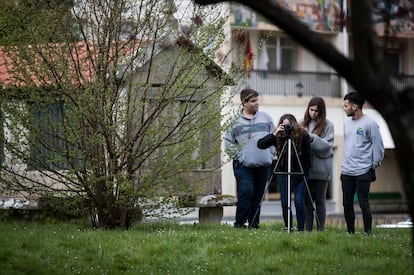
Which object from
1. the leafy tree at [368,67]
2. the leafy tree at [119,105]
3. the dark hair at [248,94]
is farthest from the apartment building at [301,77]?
Result: the leafy tree at [368,67]

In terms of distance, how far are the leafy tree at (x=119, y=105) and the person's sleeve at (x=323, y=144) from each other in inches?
53.5

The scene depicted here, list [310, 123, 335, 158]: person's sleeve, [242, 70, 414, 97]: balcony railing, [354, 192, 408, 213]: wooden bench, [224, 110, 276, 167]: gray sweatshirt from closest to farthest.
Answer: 1. [310, 123, 335, 158]: person's sleeve
2. [224, 110, 276, 167]: gray sweatshirt
3. [242, 70, 414, 97]: balcony railing
4. [354, 192, 408, 213]: wooden bench

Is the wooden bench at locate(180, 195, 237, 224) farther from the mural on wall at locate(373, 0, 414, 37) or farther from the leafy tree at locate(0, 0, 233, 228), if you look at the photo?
the mural on wall at locate(373, 0, 414, 37)

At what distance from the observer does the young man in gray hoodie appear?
16.4 m

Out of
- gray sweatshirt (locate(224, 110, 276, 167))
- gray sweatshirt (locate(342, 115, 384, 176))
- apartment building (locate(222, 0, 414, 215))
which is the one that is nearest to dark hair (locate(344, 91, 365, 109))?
gray sweatshirt (locate(342, 115, 384, 176))

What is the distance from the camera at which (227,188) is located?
4569 cm

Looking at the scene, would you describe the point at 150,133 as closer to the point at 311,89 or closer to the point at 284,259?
the point at 284,259

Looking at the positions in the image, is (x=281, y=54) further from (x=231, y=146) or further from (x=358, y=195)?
(x=358, y=195)

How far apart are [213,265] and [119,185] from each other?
11.9ft

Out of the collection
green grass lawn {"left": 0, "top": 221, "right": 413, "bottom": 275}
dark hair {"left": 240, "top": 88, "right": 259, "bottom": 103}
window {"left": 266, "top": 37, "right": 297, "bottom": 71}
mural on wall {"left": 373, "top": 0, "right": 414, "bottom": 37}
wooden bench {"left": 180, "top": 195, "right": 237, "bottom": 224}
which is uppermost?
window {"left": 266, "top": 37, "right": 297, "bottom": 71}

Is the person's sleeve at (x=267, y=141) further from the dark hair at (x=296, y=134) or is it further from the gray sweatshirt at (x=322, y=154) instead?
the gray sweatshirt at (x=322, y=154)

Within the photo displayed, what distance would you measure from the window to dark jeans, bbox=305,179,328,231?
3359cm

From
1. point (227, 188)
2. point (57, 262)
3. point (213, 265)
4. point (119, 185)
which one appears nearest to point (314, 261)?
point (213, 265)

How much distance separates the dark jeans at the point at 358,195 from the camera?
15398mm
